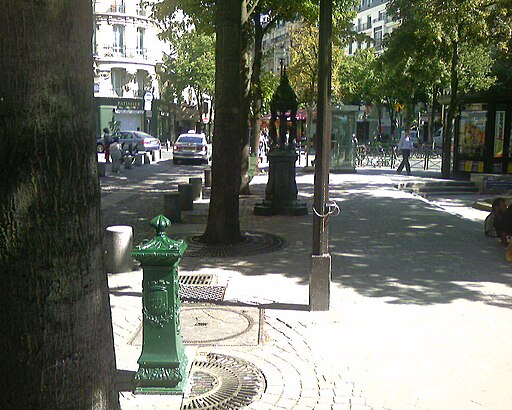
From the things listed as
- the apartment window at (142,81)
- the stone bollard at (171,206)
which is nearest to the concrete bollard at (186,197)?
the stone bollard at (171,206)

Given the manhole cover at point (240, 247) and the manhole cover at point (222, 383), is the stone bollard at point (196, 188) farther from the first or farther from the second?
the manhole cover at point (222, 383)

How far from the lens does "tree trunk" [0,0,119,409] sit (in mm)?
2072

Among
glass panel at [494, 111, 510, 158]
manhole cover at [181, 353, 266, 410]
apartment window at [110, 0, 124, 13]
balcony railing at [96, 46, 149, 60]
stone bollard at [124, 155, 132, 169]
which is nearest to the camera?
manhole cover at [181, 353, 266, 410]

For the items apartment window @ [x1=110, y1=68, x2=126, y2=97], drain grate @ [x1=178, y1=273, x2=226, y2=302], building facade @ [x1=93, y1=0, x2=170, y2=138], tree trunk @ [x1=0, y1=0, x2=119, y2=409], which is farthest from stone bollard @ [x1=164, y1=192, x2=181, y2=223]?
apartment window @ [x1=110, y1=68, x2=126, y2=97]

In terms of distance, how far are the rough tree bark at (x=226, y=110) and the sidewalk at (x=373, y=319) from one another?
1.14 metres

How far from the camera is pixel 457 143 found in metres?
20.9

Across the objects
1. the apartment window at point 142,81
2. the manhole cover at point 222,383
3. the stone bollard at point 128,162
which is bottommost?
the manhole cover at point 222,383

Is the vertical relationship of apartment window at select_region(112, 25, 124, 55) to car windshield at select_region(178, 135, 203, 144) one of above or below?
above

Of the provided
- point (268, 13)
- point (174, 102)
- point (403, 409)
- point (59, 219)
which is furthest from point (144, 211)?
point (174, 102)

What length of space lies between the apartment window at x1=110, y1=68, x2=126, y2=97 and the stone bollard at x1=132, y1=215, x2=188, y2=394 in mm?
53662

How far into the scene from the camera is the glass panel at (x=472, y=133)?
2002 cm

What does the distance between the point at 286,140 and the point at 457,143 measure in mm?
10188

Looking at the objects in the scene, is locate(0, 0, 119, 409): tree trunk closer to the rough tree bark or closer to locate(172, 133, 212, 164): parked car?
the rough tree bark

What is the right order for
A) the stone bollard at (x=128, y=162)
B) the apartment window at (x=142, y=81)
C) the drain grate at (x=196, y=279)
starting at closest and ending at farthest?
the drain grate at (x=196, y=279), the stone bollard at (x=128, y=162), the apartment window at (x=142, y=81)
